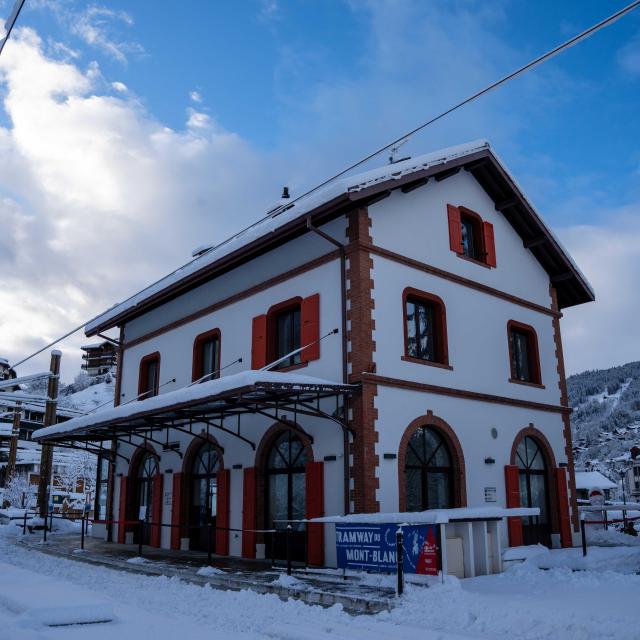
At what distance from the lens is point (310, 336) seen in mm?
15078

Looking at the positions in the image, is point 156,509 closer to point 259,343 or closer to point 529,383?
point 259,343

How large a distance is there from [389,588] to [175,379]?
10.8 m

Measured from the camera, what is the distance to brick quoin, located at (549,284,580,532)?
1864 centimetres

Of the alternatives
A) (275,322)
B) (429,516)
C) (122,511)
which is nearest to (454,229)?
(275,322)

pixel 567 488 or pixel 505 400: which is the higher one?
pixel 505 400

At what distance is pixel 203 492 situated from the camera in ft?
58.6

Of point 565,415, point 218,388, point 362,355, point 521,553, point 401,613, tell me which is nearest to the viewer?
point 401,613

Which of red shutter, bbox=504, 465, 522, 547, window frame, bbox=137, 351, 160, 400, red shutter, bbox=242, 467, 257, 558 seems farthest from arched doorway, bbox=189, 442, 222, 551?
red shutter, bbox=504, 465, 522, 547

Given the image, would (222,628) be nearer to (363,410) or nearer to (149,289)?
(363,410)

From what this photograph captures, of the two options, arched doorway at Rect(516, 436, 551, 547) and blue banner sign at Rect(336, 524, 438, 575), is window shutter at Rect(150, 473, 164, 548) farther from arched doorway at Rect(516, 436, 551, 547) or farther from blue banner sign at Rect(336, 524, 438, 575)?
arched doorway at Rect(516, 436, 551, 547)

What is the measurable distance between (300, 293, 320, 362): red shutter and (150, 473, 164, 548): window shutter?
22.4 ft

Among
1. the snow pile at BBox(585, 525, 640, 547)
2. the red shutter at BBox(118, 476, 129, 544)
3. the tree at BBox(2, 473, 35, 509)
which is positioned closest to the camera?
the snow pile at BBox(585, 525, 640, 547)

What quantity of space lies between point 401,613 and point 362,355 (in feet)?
19.3

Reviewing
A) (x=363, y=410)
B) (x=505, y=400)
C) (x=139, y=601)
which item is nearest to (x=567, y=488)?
(x=505, y=400)
